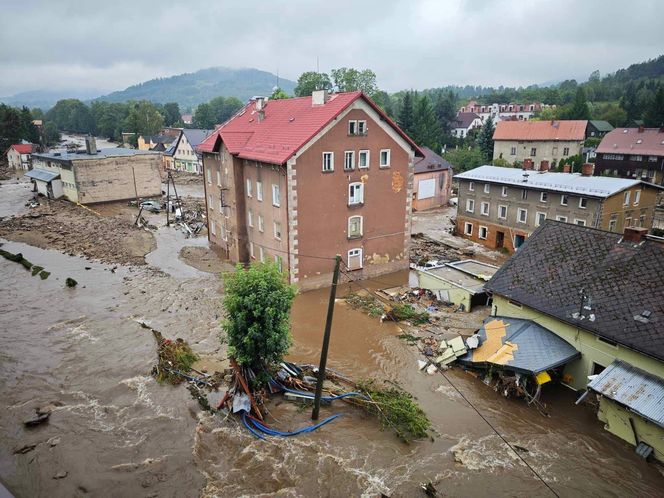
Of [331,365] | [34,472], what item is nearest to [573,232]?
[331,365]

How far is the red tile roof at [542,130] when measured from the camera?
70625 mm

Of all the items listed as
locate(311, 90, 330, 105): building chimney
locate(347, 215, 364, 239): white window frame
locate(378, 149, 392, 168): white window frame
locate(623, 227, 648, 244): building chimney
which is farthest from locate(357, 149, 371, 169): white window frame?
locate(623, 227, 648, 244): building chimney

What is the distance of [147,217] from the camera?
53.8 metres

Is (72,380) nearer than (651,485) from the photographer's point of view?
No

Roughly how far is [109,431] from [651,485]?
19.3 metres

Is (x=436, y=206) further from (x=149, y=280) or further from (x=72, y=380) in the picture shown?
(x=72, y=380)

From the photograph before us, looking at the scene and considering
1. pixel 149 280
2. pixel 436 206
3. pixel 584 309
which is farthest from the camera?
pixel 436 206

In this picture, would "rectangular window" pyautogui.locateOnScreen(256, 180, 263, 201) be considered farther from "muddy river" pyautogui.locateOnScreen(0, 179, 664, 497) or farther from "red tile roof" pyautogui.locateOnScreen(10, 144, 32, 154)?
"red tile roof" pyautogui.locateOnScreen(10, 144, 32, 154)

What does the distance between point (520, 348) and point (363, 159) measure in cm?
1671

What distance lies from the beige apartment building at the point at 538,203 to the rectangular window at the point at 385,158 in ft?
44.4

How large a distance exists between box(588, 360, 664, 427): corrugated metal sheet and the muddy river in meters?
1.96

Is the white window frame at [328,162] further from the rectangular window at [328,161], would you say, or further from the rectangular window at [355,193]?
the rectangular window at [355,193]

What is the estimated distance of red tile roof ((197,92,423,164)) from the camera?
28484 millimetres

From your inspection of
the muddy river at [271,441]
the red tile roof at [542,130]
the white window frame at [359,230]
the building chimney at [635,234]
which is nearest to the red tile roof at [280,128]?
the white window frame at [359,230]
